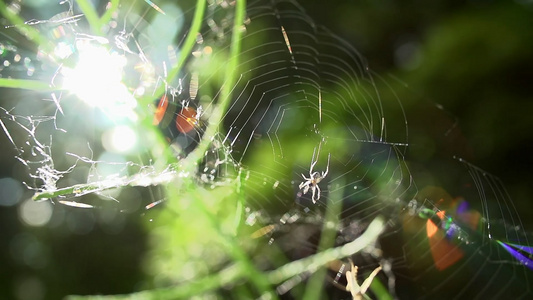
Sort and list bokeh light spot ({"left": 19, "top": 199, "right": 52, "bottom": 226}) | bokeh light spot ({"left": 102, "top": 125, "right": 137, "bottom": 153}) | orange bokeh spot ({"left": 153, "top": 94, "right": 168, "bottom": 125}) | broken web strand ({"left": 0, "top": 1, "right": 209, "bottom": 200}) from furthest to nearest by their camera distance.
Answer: bokeh light spot ({"left": 19, "top": 199, "right": 52, "bottom": 226}), bokeh light spot ({"left": 102, "top": 125, "right": 137, "bottom": 153}), orange bokeh spot ({"left": 153, "top": 94, "right": 168, "bottom": 125}), broken web strand ({"left": 0, "top": 1, "right": 209, "bottom": 200})

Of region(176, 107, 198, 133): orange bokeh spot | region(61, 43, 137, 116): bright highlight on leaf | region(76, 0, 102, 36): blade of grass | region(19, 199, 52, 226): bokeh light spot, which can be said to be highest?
region(76, 0, 102, 36): blade of grass

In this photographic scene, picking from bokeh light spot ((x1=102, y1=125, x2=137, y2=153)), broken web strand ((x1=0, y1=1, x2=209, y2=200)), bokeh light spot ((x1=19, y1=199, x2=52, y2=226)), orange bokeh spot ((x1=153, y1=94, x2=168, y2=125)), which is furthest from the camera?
bokeh light spot ((x1=19, y1=199, x2=52, y2=226))

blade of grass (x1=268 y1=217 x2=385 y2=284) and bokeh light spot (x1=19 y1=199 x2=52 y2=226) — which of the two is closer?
blade of grass (x1=268 y1=217 x2=385 y2=284)

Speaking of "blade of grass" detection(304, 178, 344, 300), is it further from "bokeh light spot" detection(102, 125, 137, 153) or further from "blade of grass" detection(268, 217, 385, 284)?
"bokeh light spot" detection(102, 125, 137, 153)

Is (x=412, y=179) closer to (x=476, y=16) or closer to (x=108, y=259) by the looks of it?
(x=476, y=16)

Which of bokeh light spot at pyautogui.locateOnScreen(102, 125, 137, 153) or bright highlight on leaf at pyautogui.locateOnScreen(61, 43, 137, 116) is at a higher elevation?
bright highlight on leaf at pyautogui.locateOnScreen(61, 43, 137, 116)

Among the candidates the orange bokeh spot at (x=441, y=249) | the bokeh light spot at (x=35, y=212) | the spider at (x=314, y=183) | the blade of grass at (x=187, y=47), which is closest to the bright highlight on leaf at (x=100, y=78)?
the blade of grass at (x=187, y=47)

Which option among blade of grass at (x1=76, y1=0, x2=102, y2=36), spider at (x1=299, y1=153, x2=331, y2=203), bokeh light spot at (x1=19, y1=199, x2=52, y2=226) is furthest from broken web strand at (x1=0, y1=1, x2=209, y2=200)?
bokeh light spot at (x1=19, y1=199, x2=52, y2=226)

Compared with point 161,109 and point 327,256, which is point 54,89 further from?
point 327,256

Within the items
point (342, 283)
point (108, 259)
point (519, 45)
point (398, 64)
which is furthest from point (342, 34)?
point (108, 259)
